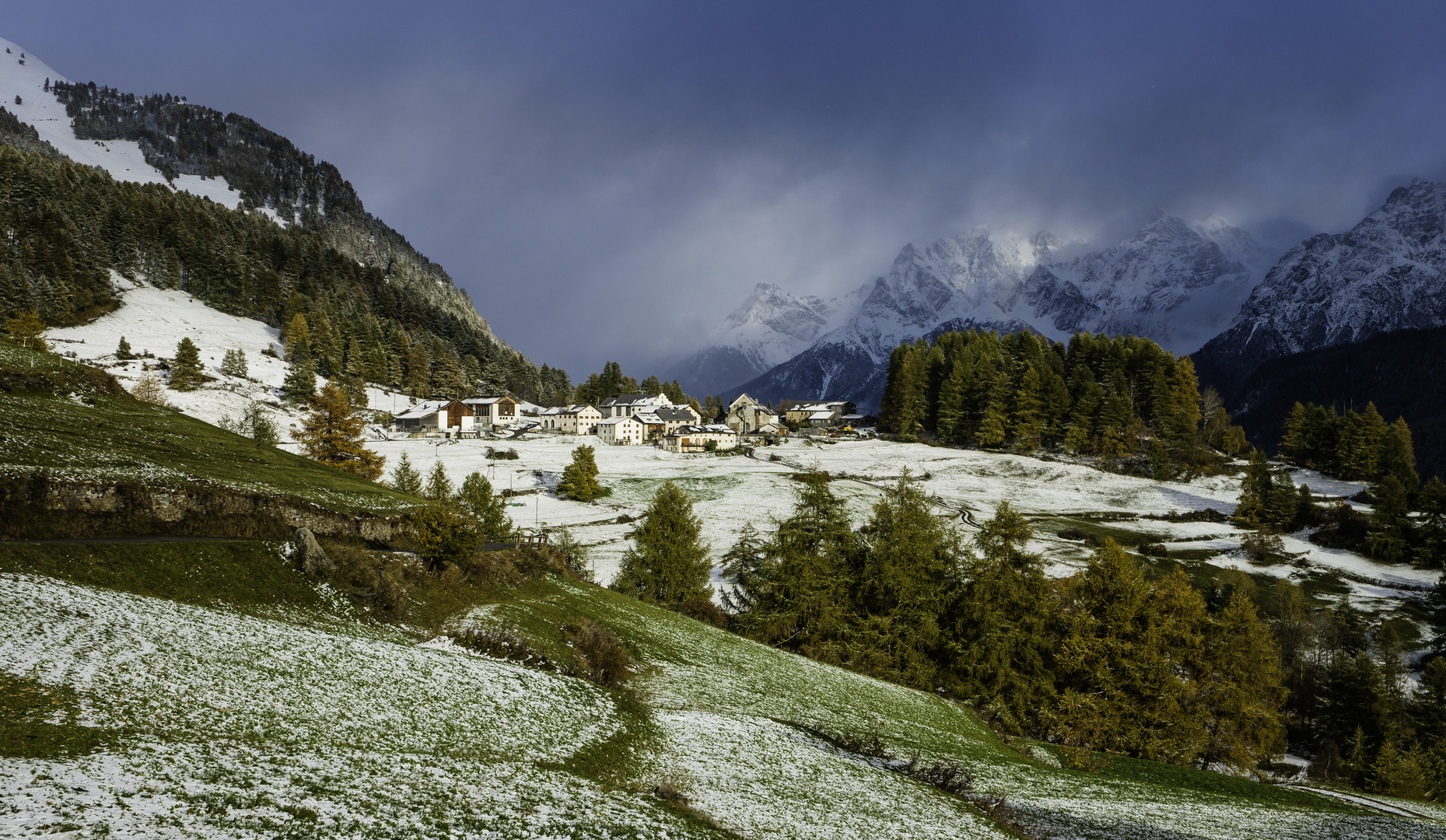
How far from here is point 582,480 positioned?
8331cm

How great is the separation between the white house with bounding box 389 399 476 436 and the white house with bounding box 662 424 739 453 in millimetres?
41334

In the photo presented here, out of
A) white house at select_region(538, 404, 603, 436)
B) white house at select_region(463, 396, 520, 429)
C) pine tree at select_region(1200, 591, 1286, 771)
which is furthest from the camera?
white house at select_region(538, 404, 603, 436)

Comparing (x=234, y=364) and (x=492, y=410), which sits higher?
(x=234, y=364)

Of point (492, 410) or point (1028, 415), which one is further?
point (492, 410)

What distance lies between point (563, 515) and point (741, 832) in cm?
6519

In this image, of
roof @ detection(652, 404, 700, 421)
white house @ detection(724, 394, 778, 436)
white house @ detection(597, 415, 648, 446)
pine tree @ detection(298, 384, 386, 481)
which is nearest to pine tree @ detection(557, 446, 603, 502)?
pine tree @ detection(298, 384, 386, 481)

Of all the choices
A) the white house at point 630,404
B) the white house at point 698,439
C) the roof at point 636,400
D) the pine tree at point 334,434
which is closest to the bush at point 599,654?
the pine tree at point 334,434

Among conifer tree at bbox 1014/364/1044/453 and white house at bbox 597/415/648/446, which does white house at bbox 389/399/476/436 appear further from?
conifer tree at bbox 1014/364/1044/453

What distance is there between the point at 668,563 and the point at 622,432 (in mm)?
98640

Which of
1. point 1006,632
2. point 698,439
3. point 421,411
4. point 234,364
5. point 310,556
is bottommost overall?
point 1006,632

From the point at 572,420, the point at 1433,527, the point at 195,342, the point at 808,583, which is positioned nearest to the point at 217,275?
the point at 195,342

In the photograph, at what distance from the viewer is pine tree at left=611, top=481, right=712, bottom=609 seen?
1784 inches

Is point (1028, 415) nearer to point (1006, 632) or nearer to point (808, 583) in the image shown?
point (1006, 632)

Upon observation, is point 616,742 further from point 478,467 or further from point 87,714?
point 478,467
